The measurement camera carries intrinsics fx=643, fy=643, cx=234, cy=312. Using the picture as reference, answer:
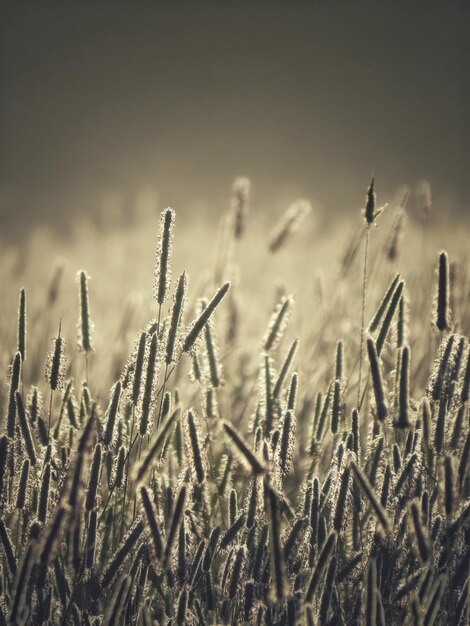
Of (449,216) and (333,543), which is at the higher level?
(449,216)

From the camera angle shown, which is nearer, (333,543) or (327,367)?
(333,543)

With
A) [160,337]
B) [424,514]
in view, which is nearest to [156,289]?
[160,337]

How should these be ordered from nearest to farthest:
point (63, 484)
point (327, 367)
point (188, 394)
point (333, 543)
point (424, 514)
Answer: point (333, 543) < point (63, 484) < point (424, 514) < point (327, 367) < point (188, 394)

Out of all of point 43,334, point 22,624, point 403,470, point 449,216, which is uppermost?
point 449,216

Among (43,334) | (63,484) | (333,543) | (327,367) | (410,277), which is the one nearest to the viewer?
(333,543)

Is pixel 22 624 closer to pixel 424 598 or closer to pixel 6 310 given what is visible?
pixel 424 598

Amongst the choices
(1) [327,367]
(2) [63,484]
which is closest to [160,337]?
(2) [63,484]

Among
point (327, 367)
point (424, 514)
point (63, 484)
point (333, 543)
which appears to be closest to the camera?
point (333, 543)

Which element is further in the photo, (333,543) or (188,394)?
(188,394)

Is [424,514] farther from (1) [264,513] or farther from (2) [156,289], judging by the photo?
(2) [156,289]
